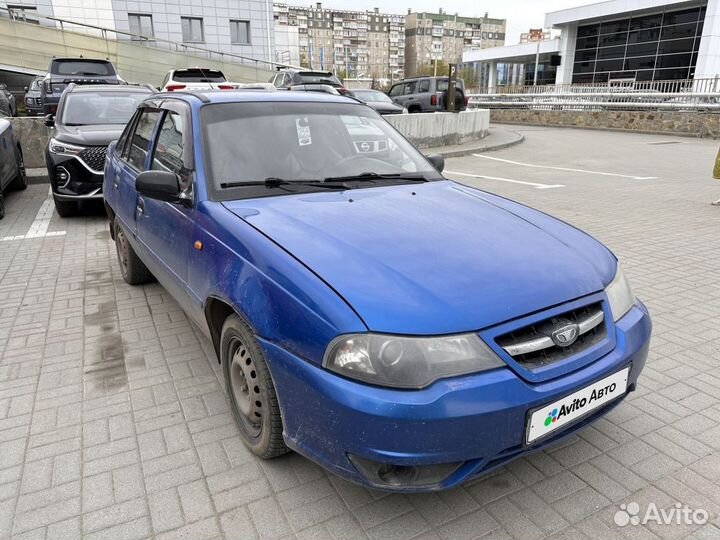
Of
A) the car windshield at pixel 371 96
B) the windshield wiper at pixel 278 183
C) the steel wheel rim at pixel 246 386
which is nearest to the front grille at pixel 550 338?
the steel wheel rim at pixel 246 386

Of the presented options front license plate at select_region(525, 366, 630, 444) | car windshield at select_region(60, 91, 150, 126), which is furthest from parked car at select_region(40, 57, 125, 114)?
front license plate at select_region(525, 366, 630, 444)

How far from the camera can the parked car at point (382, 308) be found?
6.30ft

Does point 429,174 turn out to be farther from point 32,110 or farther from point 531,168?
point 32,110

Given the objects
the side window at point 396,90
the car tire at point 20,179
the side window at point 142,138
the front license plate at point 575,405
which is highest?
the side window at point 396,90

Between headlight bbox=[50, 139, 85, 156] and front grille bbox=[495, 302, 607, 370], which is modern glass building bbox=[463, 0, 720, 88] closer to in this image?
headlight bbox=[50, 139, 85, 156]

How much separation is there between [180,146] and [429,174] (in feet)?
5.33

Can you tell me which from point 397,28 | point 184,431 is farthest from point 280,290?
point 397,28

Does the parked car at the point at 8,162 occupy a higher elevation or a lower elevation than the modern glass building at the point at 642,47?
lower

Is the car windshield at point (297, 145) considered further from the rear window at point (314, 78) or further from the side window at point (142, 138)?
the rear window at point (314, 78)

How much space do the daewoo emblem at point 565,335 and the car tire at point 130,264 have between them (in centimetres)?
380

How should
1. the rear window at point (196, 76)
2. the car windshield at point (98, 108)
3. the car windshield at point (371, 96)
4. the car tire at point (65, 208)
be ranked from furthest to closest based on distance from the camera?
the rear window at point (196, 76) < the car windshield at point (371, 96) < the car windshield at point (98, 108) < the car tire at point (65, 208)

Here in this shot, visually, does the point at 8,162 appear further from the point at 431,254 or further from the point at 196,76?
the point at 196,76

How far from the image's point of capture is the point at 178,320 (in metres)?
4.29

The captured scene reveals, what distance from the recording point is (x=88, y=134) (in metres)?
7.47
